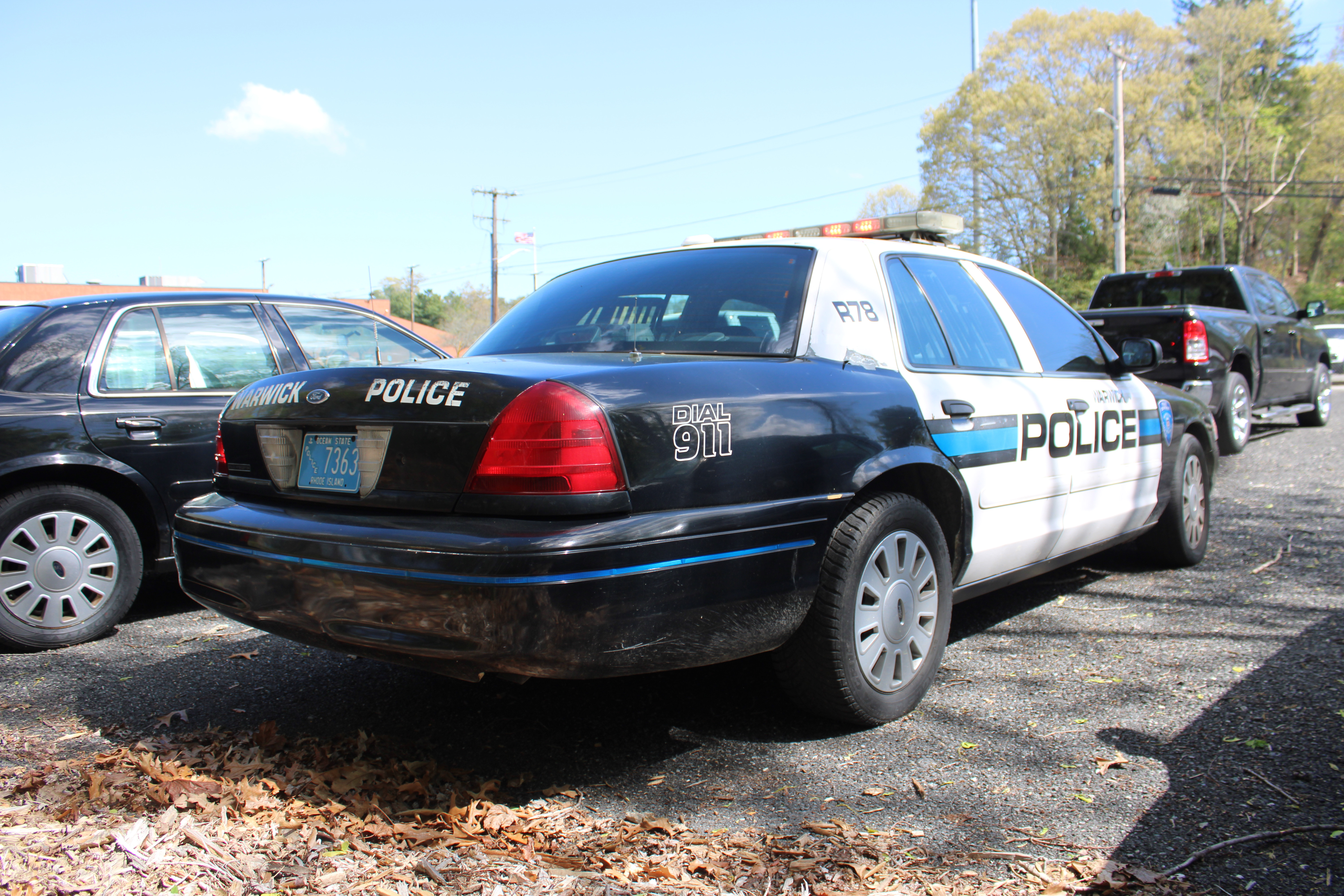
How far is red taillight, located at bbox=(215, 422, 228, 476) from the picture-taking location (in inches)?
121

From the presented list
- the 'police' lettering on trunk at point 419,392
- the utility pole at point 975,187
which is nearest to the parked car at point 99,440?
the 'police' lettering on trunk at point 419,392

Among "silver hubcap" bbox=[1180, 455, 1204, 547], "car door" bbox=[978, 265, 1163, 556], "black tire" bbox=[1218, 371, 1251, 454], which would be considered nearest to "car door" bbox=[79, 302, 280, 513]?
"car door" bbox=[978, 265, 1163, 556]

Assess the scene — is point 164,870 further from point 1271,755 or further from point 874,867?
point 1271,755

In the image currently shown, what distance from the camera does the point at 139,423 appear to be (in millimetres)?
4383

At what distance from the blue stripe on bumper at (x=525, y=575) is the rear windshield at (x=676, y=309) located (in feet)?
2.17

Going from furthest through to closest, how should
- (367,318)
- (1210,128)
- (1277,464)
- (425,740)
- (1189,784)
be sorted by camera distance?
1. (1210,128)
2. (1277,464)
3. (367,318)
4. (425,740)
5. (1189,784)

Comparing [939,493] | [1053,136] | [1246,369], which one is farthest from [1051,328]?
[1053,136]

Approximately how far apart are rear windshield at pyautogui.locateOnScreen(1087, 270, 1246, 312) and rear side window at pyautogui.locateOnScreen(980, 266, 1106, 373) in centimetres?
630

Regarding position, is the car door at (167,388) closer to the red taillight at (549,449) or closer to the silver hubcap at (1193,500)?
the red taillight at (549,449)

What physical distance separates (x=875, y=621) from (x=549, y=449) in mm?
1259

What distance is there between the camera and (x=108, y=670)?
12.6 ft

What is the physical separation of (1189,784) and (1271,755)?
365mm

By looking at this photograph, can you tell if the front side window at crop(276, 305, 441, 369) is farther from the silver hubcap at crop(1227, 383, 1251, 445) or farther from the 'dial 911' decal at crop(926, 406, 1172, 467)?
the silver hubcap at crop(1227, 383, 1251, 445)

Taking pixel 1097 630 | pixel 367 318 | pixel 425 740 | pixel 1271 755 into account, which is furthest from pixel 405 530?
pixel 367 318
